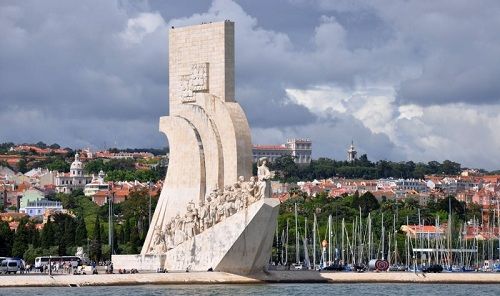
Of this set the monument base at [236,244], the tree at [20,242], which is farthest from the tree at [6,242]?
the monument base at [236,244]

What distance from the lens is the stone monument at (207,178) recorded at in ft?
153

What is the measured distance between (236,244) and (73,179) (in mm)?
116567

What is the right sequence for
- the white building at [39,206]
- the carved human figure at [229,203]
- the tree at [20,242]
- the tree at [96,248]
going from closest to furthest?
the carved human figure at [229,203] < the tree at [96,248] < the tree at [20,242] < the white building at [39,206]

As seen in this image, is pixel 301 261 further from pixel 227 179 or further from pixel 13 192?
pixel 13 192

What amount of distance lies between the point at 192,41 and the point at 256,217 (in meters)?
7.55

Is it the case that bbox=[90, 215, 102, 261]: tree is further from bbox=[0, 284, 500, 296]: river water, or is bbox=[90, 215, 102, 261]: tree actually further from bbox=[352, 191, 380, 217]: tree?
bbox=[352, 191, 380, 217]: tree

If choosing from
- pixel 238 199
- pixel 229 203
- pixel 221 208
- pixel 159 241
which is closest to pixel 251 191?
pixel 238 199

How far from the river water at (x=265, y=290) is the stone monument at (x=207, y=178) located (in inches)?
70.0

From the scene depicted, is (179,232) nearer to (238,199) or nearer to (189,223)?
(189,223)

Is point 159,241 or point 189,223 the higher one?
point 189,223

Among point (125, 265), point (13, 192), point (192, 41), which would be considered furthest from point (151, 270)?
point (13, 192)

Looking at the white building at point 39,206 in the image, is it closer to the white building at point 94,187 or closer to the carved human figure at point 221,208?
the white building at point 94,187

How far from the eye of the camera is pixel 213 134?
161 ft

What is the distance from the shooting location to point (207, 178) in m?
49.5
